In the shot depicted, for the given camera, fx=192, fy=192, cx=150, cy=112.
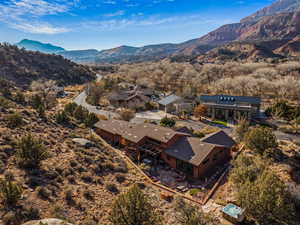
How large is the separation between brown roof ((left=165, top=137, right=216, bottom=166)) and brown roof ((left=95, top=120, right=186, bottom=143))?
1456 millimetres

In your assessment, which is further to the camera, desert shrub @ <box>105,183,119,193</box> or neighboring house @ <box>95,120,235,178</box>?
neighboring house @ <box>95,120,235,178</box>

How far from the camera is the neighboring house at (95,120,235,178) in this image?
23281mm

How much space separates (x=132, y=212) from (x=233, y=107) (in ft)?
128

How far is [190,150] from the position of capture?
81.0 ft

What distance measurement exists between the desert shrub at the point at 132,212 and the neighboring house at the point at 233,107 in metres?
36.6

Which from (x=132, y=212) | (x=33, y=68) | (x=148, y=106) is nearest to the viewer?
(x=132, y=212)

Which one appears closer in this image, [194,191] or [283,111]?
[194,191]

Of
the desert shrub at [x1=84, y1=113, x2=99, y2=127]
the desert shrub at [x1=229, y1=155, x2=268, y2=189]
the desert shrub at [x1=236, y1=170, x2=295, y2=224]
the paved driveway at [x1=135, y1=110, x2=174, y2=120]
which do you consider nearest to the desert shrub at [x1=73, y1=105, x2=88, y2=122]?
the desert shrub at [x1=84, y1=113, x2=99, y2=127]

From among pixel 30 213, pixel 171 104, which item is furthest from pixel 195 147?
pixel 171 104

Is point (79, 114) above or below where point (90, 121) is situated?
above

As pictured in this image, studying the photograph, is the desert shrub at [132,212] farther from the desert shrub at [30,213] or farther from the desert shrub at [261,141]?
the desert shrub at [261,141]

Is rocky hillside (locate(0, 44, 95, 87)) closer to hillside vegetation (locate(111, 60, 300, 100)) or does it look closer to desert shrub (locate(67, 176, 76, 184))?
hillside vegetation (locate(111, 60, 300, 100))

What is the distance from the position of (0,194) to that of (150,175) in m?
14.2

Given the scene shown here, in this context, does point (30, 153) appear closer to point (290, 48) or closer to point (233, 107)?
point (233, 107)
